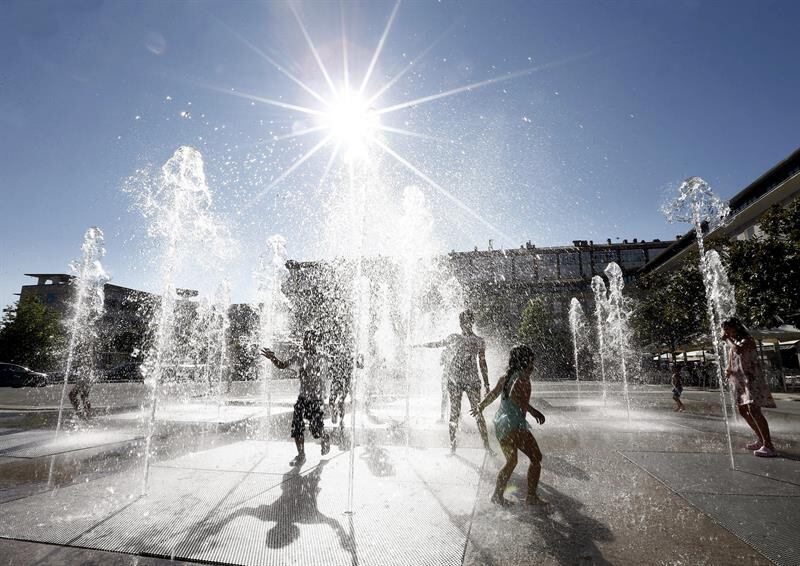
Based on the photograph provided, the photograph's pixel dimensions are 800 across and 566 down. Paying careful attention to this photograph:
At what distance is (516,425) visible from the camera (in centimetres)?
354

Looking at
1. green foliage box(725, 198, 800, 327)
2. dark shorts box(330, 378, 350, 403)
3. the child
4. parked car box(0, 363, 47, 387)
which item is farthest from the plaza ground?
parked car box(0, 363, 47, 387)

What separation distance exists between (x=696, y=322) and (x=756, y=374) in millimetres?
22625

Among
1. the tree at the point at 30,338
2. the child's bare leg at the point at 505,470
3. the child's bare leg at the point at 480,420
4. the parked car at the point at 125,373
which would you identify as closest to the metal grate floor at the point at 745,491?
the child's bare leg at the point at 505,470

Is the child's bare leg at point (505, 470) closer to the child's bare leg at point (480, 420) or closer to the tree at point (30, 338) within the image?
the child's bare leg at point (480, 420)

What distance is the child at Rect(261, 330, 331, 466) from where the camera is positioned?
5.10 meters

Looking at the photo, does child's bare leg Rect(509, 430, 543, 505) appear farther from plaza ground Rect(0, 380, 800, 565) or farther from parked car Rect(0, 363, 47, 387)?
parked car Rect(0, 363, 47, 387)

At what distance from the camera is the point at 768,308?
52.1ft

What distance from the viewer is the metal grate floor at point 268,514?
2658mm

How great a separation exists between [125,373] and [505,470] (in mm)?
37255

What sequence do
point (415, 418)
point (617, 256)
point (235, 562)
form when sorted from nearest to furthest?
point (235, 562)
point (415, 418)
point (617, 256)

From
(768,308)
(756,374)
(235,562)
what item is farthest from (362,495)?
(768,308)

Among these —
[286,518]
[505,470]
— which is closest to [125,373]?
[286,518]

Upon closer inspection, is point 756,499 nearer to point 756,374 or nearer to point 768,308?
point 756,374

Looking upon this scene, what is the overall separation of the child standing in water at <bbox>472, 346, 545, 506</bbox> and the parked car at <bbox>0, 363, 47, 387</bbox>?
29762mm
